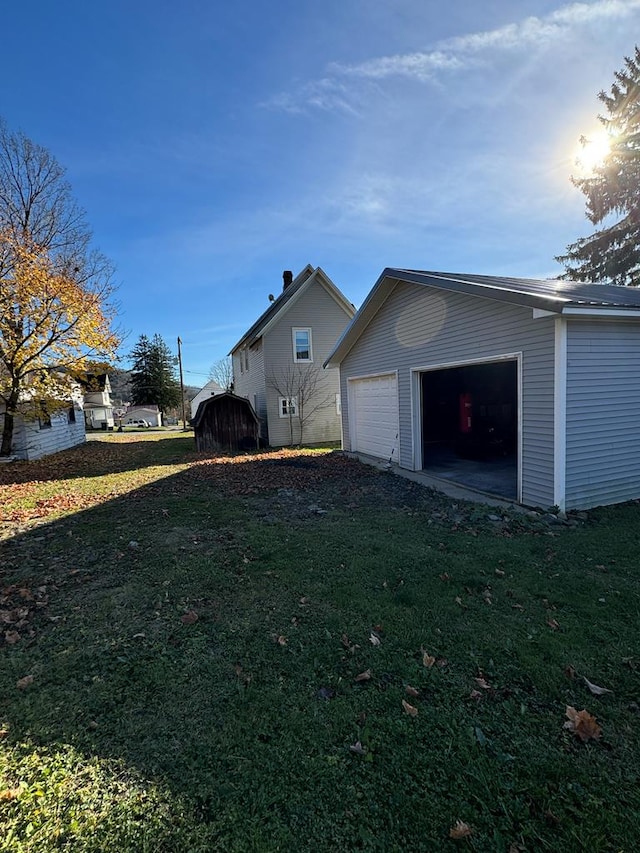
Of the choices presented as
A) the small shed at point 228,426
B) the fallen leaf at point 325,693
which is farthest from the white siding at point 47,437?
the fallen leaf at point 325,693

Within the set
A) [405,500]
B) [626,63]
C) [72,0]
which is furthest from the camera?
[626,63]

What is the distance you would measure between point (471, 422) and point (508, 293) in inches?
344

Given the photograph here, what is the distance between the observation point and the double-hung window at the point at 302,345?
17.4 m

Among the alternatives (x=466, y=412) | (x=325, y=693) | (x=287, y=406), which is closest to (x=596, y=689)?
(x=325, y=693)

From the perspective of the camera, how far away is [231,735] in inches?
91.0

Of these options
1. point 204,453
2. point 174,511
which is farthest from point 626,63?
point 174,511

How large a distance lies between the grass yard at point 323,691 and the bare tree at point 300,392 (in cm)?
1188

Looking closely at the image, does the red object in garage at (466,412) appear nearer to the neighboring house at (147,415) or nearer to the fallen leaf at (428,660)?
the fallen leaf at (428,660)

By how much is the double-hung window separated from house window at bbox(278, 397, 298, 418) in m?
1.79

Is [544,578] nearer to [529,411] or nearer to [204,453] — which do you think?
[529,411]

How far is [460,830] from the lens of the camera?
176 centimetres

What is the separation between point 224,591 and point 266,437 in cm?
1351

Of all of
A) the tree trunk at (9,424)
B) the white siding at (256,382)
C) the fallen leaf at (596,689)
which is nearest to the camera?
the fallen leaf at (596,689)

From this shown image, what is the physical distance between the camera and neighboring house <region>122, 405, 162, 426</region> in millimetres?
52062
